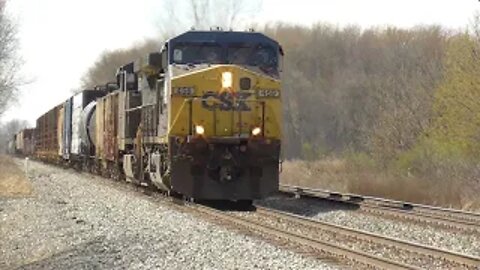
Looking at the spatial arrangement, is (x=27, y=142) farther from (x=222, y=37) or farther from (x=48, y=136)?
(x=222, y=37)

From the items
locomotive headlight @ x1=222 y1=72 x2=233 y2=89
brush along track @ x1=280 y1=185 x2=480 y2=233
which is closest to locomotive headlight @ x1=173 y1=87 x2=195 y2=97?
locomotive headlight @ x1=222 y1=72 x2=233 y2=89

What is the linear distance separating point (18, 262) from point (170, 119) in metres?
5.22

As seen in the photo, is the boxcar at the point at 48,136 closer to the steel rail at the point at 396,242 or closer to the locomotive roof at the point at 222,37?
the locomotive roof at the point at 222,37

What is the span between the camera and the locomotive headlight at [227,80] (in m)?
14.3

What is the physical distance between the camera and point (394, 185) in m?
20.5

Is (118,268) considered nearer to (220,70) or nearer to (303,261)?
(303,261)

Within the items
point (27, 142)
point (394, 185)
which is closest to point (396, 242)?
point (394, 185)

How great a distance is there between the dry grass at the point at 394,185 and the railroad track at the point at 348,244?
19.6 ft

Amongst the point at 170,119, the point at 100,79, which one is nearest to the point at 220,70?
the point at 170,119

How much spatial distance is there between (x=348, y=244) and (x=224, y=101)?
5172mm

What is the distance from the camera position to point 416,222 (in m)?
12.8

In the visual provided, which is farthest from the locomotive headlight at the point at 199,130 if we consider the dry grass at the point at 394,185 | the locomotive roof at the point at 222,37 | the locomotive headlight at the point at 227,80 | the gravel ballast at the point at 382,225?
the dry grass at the point at 394,185

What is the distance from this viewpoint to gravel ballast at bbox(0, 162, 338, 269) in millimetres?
8539

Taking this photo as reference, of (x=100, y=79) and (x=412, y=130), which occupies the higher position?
(x=100, y=79)
